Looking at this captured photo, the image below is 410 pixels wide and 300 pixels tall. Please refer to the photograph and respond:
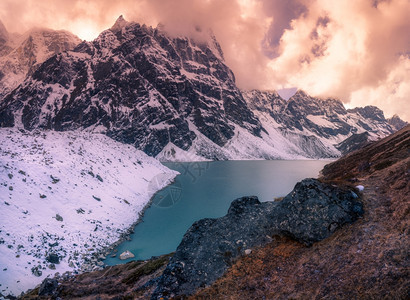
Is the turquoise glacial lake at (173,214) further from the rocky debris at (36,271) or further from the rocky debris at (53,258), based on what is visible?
the rocky debris at (36,271)

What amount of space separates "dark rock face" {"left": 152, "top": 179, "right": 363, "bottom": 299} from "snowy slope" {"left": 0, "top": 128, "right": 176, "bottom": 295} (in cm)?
1431

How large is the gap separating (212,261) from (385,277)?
27.1 feet

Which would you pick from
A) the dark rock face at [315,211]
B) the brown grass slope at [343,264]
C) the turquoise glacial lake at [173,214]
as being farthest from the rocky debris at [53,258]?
the dark rock face at [315,211]

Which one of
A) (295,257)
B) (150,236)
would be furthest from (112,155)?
(295,257)

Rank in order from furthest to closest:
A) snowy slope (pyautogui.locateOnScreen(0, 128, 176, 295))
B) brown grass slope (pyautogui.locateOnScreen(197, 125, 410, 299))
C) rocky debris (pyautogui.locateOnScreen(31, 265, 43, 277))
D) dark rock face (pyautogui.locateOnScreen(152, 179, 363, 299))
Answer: snowy slope (pyautogui.locateOnScreen(0, 128, 176, 295)), rocky debris (pyautogui.locateOnScreen(31, 265, 43, 277)), dark rock face (pyautogui.locateOnScreen(152, 179, 363, 299)), brown grass slope (pyautogui.locateOnScreen(197, 125, 410, 299))

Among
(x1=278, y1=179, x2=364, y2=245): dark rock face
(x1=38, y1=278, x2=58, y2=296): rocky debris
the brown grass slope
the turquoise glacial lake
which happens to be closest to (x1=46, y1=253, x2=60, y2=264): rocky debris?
the turquoise glacial lake

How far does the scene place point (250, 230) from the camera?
15.0m

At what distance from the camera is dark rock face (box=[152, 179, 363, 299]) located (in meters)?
12.2

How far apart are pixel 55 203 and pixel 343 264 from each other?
3103 cm

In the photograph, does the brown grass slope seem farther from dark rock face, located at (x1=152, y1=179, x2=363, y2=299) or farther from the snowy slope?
the snowy slope

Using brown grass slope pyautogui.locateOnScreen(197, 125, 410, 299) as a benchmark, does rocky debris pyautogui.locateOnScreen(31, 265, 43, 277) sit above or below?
above

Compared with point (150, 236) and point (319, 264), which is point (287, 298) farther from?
point (150, 236)

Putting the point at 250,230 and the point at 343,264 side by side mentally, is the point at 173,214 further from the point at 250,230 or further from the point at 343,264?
the point at 343,264

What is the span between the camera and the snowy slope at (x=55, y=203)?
19.8 metres
